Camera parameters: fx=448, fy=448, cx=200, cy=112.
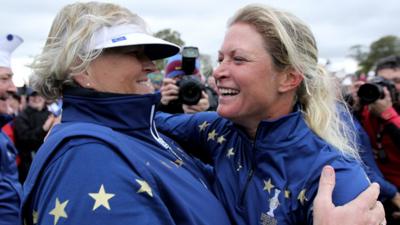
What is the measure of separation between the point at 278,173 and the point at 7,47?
316cm

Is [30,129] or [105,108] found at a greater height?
[105,108]

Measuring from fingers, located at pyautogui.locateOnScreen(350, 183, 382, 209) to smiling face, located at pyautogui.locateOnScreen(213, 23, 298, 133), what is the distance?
63 cm

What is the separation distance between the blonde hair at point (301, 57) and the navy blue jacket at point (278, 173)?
12 centimetres

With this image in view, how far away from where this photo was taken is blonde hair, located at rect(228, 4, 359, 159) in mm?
2139

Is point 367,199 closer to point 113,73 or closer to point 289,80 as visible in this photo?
point 289,80

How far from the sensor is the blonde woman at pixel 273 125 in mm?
1900

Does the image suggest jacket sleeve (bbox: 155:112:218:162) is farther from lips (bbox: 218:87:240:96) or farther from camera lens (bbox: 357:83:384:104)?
camera lens (bbox: 357:83:384:104)

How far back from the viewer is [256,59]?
7.00 feet

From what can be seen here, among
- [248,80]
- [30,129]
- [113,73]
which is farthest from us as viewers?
[30,129]

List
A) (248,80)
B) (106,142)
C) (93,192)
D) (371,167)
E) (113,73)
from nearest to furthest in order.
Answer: (93,192) → (106,142) → (113,73) → (248,80) → (371,167)

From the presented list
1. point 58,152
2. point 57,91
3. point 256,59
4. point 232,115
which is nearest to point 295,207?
point 232,115

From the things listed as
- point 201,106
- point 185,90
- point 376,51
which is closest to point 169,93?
point 185,90

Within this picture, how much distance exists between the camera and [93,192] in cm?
139

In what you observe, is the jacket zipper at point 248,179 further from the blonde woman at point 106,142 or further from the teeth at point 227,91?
the teeth at point 227,91
